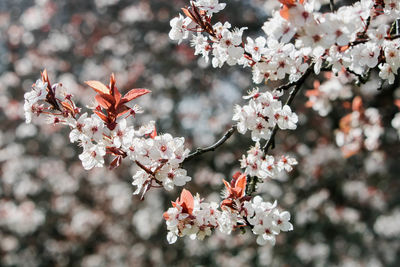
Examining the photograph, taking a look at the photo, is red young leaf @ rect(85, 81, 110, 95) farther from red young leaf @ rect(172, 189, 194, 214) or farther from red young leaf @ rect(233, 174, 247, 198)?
red young leaf @ rect(233, 174, 247, 198)

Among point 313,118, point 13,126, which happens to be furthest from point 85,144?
point 13,126

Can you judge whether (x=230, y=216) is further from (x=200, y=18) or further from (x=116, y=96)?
(x=200, y=18)

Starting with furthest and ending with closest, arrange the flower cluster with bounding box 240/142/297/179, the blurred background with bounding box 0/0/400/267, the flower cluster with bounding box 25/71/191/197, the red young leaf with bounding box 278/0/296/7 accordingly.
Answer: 1. the blurred background with bounding box 0/0/400/267
2. the flower cluster with bounding box 240/142/297/179
3. the flower cluster with bounding box 25/71/191/197
4. the red young leaf with bounding box 278/0/296/7

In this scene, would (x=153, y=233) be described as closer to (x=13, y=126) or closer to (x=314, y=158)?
(x=314, y=158)

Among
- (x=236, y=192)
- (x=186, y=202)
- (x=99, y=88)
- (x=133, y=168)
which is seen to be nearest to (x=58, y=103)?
(x=99, y=88)

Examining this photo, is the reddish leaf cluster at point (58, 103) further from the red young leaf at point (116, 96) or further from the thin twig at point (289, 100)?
the thin twig at point (289, 100)

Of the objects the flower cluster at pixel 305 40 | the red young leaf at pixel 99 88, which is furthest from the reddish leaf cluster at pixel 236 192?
the red young leaf at pixel 99 88

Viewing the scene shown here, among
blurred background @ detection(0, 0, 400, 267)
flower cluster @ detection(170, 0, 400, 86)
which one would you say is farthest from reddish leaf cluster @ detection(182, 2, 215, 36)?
blurred background @ detection(0, 0, 400, 267)
